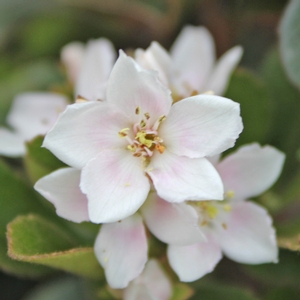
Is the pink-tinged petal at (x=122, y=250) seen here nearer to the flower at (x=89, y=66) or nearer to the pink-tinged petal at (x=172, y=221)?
the pink-tinged petal at (x=172, y=221)

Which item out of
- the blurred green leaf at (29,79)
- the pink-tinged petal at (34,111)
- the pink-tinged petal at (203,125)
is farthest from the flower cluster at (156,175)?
the blurred green leaf at (29,79)

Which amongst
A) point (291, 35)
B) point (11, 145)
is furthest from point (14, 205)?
point (291, 35)

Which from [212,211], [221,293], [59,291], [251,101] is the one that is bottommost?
[59,291]

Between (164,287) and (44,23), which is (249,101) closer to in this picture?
(164,287)

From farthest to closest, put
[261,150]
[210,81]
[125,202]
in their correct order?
[210,81] → [261,150] → [125,202]

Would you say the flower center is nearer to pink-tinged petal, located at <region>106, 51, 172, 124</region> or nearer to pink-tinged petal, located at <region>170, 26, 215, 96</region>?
pink-tinged petal, located at <region>106, 51, 172, 124</region>

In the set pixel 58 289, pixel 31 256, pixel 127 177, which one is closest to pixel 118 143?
pixel 127 177

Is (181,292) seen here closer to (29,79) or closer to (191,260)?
(191,260)
